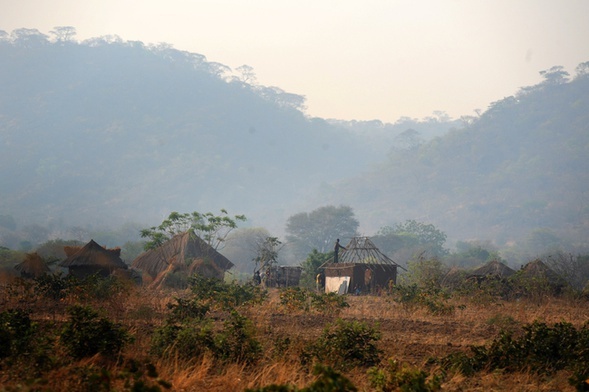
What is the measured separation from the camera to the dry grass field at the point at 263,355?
8.60 meters

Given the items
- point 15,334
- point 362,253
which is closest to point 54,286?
point 15,334

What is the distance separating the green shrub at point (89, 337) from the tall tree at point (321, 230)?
96746 millimetres

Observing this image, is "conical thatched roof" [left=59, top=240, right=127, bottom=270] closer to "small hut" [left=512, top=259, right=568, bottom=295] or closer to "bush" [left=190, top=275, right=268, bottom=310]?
"bush" [left=190, top=275, right=268, bottom=310]

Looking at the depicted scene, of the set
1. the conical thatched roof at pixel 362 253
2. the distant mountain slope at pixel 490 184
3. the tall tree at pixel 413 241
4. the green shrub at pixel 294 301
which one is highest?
the distant mountain slope at pixel 490 184

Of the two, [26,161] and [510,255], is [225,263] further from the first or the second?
[26,161]

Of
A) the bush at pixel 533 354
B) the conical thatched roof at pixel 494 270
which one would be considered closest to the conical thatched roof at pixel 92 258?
the conical thatched roof at pixel 494 270

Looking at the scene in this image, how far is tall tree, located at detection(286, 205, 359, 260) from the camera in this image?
108m

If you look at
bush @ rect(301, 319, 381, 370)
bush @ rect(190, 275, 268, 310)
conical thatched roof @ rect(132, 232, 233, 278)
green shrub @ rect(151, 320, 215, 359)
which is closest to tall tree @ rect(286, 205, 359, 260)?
conical thatched roof @ rect(132, 232, 233, 278)

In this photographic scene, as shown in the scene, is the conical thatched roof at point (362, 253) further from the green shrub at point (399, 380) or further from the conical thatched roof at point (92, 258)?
the green shrub at point (399, 380)

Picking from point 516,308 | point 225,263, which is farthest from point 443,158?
point 516,308

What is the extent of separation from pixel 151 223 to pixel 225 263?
420 ft

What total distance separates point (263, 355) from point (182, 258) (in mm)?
26313

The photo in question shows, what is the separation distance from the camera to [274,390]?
281 inches

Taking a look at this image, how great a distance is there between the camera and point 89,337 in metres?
10.2
